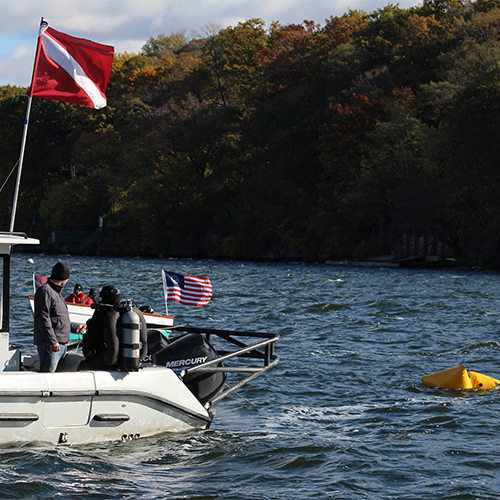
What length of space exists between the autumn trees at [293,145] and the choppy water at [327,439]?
36.1 meters

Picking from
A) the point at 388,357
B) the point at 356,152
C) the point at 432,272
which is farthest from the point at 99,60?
the point at 356,152

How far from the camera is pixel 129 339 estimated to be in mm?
9945

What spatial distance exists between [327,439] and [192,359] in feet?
7.28

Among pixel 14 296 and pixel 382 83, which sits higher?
pixel 382 83

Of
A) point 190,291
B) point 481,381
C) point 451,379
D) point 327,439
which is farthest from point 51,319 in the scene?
point 481,381

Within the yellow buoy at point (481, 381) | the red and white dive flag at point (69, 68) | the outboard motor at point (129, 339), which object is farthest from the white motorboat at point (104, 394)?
the yellow buoy at point (481, 381)

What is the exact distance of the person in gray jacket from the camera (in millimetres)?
9866

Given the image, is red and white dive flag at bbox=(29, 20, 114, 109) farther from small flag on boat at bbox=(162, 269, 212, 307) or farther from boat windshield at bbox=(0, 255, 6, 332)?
small flag on boat at bbox=(162, 269, 212, 307)

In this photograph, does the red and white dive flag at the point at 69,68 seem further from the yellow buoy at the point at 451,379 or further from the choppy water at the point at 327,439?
the yellow buoy at the point at 451,379

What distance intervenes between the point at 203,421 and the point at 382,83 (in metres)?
61.0

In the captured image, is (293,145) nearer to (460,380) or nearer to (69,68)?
(460,380)

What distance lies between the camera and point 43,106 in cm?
9756

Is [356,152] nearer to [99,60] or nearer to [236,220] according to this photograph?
[236,220]

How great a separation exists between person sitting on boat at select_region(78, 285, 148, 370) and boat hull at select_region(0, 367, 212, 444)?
22cm
